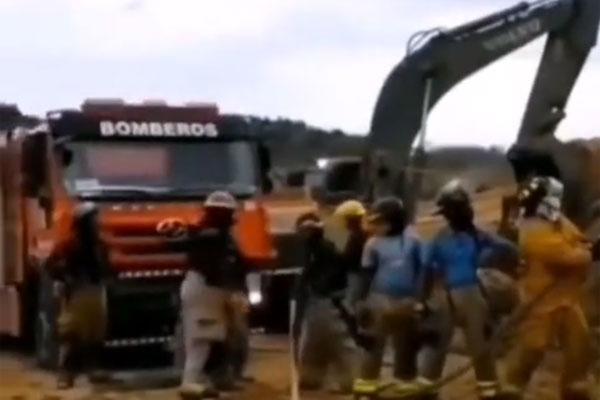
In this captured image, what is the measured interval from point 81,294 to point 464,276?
13.8ft

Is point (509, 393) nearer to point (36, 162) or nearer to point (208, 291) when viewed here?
point (208, 291)

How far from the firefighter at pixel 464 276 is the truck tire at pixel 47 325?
5289 millimetres

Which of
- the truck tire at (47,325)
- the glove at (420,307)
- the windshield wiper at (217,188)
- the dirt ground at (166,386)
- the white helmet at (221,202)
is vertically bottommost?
the dirt ground at (166,386)

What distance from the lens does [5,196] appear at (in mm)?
20641

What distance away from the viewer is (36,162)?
1905 centimetres

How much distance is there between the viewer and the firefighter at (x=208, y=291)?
50.9 feet

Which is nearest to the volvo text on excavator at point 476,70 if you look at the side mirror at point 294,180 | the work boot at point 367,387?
the side mirror at point 294,180

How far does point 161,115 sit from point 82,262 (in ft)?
9.89

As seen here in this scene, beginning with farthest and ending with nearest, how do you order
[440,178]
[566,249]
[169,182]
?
[440,178], [169,182], [566,249]

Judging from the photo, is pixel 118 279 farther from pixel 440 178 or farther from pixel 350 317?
pixel 440 178

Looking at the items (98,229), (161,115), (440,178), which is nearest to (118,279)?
(98,229)

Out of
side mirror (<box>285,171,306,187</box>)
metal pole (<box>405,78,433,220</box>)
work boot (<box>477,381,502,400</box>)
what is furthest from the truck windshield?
metal pole (<box>405,78,433,220</box>)

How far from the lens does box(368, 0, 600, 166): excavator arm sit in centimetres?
2555

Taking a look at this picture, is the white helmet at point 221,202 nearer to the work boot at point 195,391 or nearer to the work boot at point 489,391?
the work boot at point 195,391
